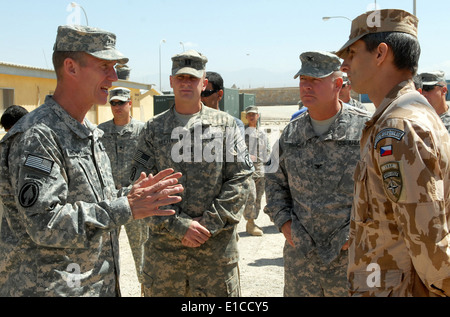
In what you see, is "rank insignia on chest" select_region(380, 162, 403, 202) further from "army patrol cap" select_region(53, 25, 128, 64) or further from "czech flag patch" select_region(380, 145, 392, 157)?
"army patrol cap" select_region(53, 25, 128, 64)

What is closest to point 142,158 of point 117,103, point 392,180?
point 392,180

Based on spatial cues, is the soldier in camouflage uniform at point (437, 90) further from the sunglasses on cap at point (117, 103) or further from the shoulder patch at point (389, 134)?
the shoulder patch at point (389, 134)

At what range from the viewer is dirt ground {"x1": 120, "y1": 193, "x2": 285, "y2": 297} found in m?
5.32

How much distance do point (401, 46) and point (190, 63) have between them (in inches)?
82.7

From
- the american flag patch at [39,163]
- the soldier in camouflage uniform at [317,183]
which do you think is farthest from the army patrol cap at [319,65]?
the american flag patch at [39,163]

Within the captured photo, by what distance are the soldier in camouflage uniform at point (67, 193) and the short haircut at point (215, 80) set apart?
2.62 m

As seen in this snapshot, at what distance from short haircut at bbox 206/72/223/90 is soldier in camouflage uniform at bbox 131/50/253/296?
1.32 metres

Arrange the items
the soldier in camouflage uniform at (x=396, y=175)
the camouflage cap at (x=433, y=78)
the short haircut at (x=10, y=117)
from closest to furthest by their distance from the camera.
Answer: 1. the soldier in camouflage uniform at (x=396, y=175)
2. the short haircut at (x=10, y=117)
3. the camouflage cap at (x=433, y=78)

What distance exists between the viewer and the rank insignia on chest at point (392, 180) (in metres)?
1.83

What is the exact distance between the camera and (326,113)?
11.7 feet

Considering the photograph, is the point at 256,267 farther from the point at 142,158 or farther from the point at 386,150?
the point at 386,150

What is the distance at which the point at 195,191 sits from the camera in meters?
3.74
